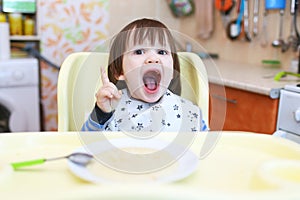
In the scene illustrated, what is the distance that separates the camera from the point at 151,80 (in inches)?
28.4

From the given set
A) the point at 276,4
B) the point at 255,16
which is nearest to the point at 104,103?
the point at 276,4

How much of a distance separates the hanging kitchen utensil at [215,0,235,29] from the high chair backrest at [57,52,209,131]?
130 centimetres

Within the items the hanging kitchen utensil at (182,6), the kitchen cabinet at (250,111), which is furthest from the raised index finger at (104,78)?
the hanging kitchen utensil at (182,6)

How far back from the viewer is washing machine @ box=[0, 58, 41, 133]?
2041mm

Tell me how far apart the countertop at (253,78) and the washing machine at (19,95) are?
1.08 metres

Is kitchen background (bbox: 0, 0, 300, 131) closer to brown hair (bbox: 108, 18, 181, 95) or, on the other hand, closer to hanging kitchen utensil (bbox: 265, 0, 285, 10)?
hanging kitchen utensil (bbox: 265, 0, 285, 10)

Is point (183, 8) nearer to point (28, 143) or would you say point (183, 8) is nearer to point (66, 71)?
point (66, 71)

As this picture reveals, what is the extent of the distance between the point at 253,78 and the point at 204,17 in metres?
0.89

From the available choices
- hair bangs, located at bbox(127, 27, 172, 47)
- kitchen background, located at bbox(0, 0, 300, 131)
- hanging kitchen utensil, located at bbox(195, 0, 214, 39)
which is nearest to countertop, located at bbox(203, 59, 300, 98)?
kitchen background, located at bbox(0, 0, 300, 131)

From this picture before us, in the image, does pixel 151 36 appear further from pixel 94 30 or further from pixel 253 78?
pixel 94 30

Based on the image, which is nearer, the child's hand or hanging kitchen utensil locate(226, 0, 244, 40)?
the child's hand

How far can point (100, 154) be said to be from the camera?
0.69 m

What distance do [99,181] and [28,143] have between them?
10.6 inches

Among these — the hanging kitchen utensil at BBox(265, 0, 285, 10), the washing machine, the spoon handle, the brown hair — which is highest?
the hanging kitchen utensil at BBox(265, 0, 285, 10)
